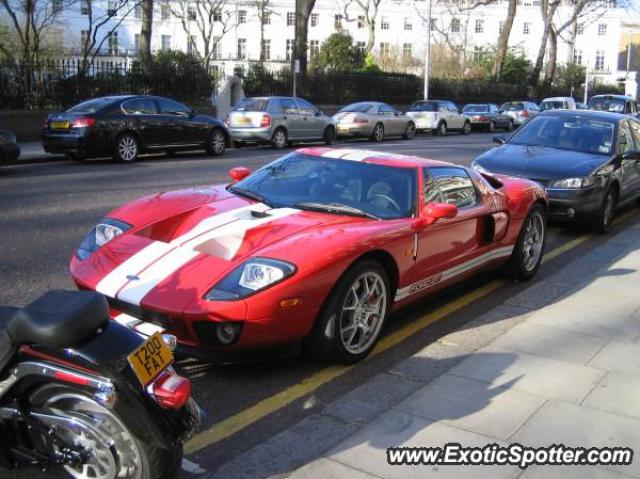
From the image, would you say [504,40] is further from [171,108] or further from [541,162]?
[541,162]

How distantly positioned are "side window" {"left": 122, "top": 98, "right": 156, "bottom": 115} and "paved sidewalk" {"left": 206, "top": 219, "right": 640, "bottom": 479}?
11540mm

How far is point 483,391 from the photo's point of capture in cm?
402

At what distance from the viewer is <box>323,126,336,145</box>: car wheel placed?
21547 mm

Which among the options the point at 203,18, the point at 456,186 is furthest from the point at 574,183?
the point at 203,18

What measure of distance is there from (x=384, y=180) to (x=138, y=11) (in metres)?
81.3

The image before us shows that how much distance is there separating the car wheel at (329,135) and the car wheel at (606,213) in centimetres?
1295

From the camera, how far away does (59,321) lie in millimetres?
2652

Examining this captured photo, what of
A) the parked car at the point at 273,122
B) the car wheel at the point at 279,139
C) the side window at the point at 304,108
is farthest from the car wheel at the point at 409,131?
the car wheel at the point at 279,139

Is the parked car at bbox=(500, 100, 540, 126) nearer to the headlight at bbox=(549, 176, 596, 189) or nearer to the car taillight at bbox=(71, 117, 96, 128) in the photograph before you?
the car taillight at bbox=(71, 117, 96, 128)

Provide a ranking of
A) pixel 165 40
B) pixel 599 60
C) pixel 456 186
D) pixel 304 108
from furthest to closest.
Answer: pixel 599 60
pixel 165 40
pixel 304 108
pixel 456 186

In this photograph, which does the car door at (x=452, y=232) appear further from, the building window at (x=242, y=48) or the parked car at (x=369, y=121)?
the building window at (x=242, y=48)

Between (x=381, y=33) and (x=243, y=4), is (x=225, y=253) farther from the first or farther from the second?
(x=381, y=33)

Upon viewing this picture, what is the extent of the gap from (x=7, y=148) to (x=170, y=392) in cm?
1147

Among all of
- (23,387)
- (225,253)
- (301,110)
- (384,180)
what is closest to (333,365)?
(225,253)
